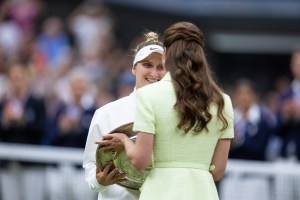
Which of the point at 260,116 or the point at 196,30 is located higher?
the point at 196,30

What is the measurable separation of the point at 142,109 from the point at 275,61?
16400 millimetres

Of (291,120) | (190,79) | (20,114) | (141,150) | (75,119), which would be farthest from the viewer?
(75,119)

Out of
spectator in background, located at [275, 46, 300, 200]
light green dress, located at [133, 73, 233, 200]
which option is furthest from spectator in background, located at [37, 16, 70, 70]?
light green dress, located at [133, 73, 233, 200]

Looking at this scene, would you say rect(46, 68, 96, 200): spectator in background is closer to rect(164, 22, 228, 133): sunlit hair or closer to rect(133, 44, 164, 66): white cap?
rect(133, 44, 164, 66): white cap

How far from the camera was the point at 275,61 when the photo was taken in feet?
74.6

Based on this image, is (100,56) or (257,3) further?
(257,3)

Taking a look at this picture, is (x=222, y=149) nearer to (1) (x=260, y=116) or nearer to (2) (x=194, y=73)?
(2) (x=194, y=73)

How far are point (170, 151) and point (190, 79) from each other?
43cm

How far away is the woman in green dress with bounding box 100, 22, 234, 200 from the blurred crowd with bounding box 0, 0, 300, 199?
658cm

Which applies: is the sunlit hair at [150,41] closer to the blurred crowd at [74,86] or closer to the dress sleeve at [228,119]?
the dress sleeve at [228,119]

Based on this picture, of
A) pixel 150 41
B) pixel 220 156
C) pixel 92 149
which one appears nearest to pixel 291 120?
pixel 150 41

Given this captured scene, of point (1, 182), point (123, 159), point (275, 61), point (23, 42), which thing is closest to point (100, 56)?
point (23, 42)

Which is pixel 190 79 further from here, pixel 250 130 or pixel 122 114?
pixel 250 130

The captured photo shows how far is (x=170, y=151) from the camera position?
21.6 feet
